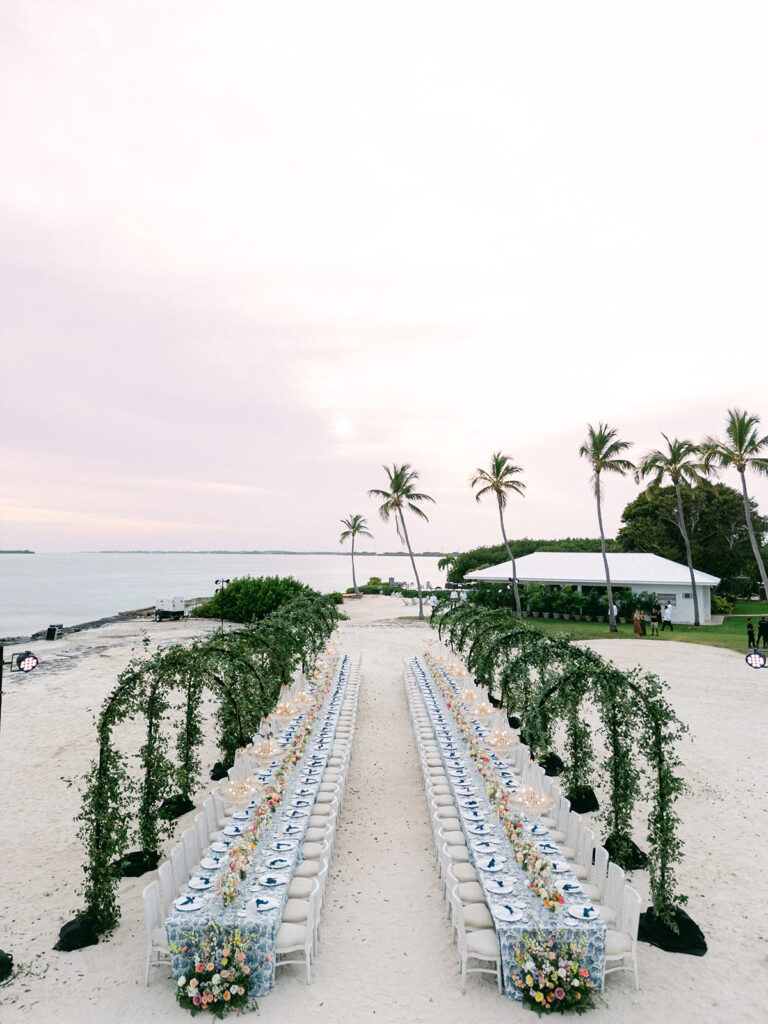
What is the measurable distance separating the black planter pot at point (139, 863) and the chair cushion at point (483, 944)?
18.0 ft

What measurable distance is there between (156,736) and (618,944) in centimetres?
709

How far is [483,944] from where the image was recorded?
21.8 feet

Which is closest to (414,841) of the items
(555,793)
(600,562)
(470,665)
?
(555,793)

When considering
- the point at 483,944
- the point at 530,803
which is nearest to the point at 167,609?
the point at 530,803

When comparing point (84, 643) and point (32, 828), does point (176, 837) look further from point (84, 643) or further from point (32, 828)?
point (84, 643)

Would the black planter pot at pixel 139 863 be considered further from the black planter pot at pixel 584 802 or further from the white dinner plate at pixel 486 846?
the black planter pot at pixel 584 802

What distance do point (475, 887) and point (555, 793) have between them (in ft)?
9.37

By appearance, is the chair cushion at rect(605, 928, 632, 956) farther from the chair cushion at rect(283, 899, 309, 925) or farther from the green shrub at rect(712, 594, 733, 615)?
the green shrub at rect(712, 594, 733, 615)

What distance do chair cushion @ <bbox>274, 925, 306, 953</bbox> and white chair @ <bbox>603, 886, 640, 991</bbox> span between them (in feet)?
11.5

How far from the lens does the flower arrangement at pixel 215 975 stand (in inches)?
239

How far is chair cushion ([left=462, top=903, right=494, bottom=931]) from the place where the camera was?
22.7ft

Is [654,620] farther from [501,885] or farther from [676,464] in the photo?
[501,885]

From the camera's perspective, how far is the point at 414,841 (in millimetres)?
10234

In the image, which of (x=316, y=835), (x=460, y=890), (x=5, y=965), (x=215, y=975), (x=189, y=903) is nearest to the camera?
(x=215, y=975)
